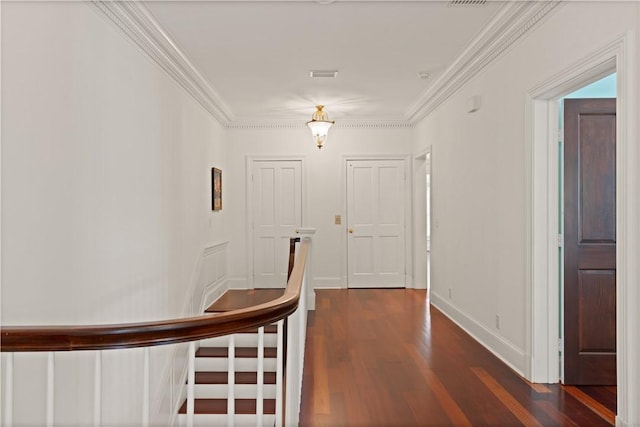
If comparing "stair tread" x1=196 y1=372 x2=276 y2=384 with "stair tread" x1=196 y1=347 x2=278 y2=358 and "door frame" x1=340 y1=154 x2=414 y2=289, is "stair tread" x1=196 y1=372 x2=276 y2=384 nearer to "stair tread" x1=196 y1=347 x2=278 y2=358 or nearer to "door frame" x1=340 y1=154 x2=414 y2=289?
"stair tread" x1=196 y1=347 x2=278 y2=358

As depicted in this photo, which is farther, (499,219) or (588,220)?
(499,219)

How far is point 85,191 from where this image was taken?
257 cm

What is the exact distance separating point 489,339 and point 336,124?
444cm

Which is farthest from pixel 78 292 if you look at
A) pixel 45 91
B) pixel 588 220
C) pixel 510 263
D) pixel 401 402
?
pixel 588 220

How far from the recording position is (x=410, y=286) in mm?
7258

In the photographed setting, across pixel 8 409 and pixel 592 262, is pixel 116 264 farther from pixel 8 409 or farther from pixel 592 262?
pixel 592 262

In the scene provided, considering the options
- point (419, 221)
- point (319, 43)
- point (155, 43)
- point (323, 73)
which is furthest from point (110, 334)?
point (419, 221)

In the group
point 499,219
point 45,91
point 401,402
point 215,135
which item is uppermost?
point 215,135

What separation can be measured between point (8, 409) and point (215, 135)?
532 centimetres

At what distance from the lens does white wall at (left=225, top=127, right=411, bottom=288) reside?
7.24 m

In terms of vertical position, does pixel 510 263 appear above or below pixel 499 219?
below

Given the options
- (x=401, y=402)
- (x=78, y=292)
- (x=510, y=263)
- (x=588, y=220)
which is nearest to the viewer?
(x=78, y=292)

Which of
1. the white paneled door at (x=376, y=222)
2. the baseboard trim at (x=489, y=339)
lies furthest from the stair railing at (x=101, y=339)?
the white paneled door at (x=376, y=222)

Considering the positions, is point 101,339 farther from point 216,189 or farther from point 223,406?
point 216,189
